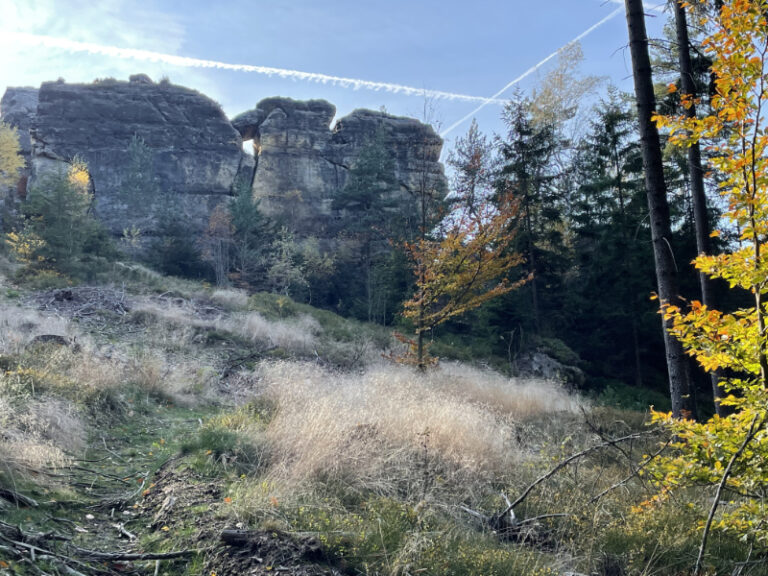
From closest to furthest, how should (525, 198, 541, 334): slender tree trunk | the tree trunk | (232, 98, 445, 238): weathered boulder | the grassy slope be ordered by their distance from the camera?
the grassy slope < the tree trunk < (525, 198, 541, 334): slender tree trunk < (232, 98, 445, 238): weathered boulder

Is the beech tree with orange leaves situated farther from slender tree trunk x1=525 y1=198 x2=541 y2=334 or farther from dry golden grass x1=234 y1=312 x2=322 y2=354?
slender tree trunk x1=525 y1=198 x2=541 y2=334

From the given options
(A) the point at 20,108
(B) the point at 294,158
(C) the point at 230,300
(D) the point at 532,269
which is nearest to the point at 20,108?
(A) the point at 20,108

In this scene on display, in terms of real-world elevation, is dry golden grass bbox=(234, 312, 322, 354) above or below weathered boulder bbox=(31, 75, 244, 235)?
below

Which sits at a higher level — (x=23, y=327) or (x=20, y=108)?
(x=20, y=108)

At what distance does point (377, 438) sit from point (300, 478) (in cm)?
124

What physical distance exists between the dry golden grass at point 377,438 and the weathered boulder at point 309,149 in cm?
3650

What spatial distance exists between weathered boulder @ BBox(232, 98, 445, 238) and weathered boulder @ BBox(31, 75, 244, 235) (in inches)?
115

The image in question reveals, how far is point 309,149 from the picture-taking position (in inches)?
1815

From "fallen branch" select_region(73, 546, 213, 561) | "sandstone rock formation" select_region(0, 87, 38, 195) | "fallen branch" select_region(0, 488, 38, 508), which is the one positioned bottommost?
"fallen branch" select_region(73, 546, 213, 561)

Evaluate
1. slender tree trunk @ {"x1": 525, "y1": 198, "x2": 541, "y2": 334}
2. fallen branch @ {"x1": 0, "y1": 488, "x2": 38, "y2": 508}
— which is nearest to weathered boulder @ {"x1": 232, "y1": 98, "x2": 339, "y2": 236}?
slender tree trunk @ {"x1": 525, "y1": 198, "x2": 541, "y2": 334}

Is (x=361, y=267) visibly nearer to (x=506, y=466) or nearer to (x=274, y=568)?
(x=506, y=466)

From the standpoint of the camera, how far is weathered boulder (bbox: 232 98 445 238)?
44.0 meters

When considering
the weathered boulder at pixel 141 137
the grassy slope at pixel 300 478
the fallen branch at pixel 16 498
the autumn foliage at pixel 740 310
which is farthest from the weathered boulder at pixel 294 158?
the autumn foliage at pixel 740 310

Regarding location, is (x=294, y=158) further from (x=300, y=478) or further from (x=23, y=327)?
(x=300, y=478)
